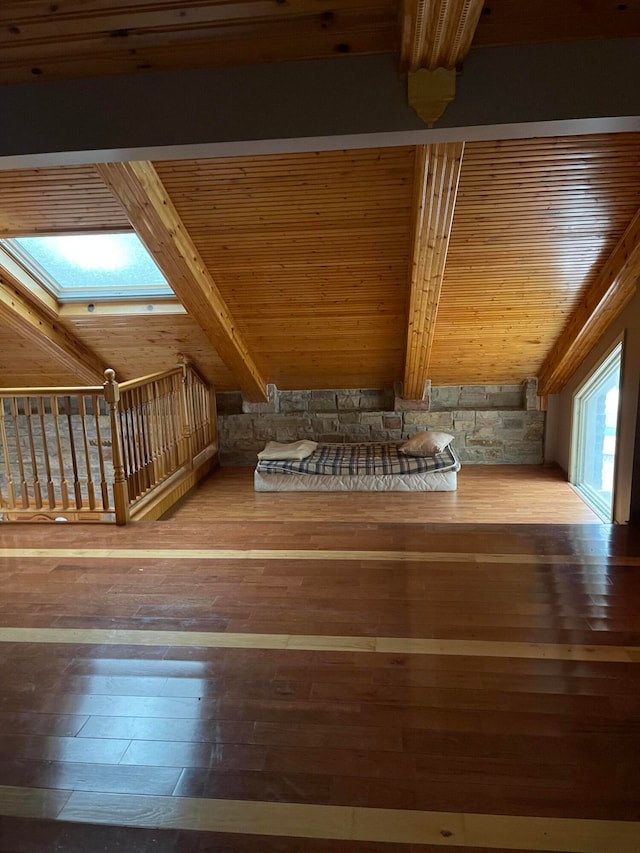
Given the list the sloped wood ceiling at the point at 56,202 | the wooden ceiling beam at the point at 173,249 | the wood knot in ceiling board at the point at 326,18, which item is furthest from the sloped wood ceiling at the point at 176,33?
the sloped wood ceiling at the point at 56,202

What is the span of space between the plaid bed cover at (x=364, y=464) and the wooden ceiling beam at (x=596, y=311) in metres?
1.20

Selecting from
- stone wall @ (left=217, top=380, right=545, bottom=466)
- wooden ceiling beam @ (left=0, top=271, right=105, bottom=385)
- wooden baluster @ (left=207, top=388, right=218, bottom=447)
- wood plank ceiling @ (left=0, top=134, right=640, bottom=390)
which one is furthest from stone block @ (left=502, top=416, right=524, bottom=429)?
wooden ceiling beam @ (left=0, top=271, right=105, bottom=385)

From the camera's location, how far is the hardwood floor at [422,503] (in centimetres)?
445

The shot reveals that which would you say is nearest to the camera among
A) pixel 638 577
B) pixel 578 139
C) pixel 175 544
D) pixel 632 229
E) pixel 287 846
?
pixel 287 846

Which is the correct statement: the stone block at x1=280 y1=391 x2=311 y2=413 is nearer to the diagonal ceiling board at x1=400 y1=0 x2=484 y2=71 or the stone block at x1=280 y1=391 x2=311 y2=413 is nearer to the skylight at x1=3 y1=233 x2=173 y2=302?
the skylight at x1=3 y1=233 x2=173 y2=302

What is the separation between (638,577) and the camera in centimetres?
252

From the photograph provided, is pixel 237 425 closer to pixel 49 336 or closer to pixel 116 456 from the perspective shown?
pixel 49 336

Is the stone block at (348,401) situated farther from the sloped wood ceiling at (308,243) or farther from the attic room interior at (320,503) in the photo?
the attic room interior at (320,503)

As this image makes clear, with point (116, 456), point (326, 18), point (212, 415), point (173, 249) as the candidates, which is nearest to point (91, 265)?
point (173, 249)

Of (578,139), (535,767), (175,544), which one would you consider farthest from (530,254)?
(535,767)

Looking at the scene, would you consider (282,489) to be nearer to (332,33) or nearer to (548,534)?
(548,534)

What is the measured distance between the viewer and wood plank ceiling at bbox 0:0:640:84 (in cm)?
183

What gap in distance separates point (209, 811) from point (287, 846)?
0.70 feet

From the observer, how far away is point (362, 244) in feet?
11.8
